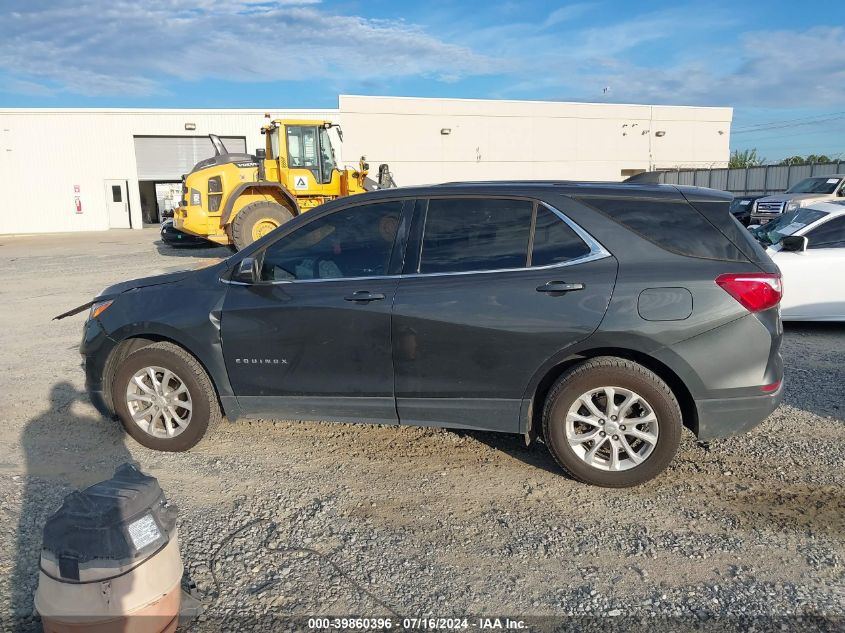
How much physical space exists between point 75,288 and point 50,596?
11137 millimetres

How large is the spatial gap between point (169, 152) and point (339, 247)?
33.9 metres

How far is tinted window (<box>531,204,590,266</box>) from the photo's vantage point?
381cm

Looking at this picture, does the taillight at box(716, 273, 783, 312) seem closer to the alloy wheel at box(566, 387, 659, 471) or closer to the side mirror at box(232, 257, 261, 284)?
the alloy wheel at box(566, 387, 659, 471)

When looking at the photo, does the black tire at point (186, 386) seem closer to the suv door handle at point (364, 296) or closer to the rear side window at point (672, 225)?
the suv door handle at point (364, 296)

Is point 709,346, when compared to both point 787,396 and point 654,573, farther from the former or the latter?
point 787,396

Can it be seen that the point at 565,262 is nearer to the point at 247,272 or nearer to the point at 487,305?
the point at 487,305

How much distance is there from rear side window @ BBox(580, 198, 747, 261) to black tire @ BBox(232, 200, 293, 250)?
12.1 m

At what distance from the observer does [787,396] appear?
5.39 metres

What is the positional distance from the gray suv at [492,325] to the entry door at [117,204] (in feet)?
109

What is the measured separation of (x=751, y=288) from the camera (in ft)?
11.8

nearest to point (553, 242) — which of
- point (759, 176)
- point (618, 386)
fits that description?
point (618, 386)

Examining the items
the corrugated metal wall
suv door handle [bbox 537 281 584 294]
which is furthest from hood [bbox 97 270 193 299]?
the corrugated metal wall

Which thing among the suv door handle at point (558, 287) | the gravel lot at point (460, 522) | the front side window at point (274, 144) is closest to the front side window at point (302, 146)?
the front side window at point (274, 144)

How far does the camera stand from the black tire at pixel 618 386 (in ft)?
12.0
